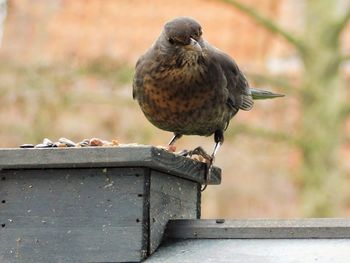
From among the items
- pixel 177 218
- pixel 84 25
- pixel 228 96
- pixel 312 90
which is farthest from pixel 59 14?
pixel 177 218

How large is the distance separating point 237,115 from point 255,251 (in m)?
7.36

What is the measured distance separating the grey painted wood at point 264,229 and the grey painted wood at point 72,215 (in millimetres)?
186

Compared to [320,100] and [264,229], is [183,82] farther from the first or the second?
[320,100]

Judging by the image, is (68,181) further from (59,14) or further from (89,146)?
(59,14)

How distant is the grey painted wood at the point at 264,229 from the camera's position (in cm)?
303

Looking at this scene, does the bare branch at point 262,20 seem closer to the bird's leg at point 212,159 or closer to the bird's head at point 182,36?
the bird's leg at point 212,159

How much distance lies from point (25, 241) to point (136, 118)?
20.3 ft

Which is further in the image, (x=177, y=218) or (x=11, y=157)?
(x=177, y=218)

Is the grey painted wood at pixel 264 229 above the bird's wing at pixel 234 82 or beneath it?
beneath

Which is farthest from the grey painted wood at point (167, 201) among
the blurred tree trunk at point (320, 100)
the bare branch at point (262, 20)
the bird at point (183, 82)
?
the bare branch at point (262, 20)

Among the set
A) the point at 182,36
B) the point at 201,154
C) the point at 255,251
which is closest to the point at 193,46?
the point at 182,36

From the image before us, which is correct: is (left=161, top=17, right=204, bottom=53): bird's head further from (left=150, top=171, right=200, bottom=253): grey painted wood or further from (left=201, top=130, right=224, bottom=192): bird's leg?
(left=150, top=171, right=200, bottom=253): grey painted wood

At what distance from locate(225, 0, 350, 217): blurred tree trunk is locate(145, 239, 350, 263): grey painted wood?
6.57 meters

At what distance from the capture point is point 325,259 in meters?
2.87
